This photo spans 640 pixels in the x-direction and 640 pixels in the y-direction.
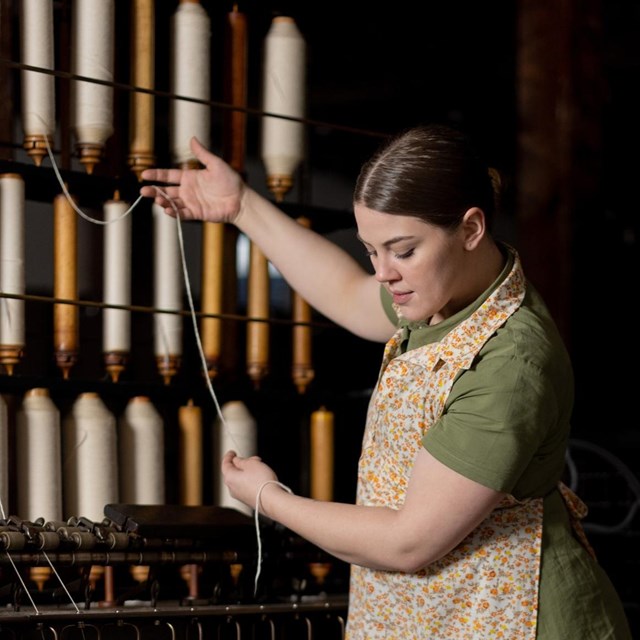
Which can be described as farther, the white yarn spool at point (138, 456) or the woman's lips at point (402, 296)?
the white yarn spool at point (138, 456)

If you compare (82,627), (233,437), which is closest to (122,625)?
(82,627)

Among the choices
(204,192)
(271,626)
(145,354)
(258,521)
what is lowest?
(271,626)

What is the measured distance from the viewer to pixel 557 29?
3.25 m

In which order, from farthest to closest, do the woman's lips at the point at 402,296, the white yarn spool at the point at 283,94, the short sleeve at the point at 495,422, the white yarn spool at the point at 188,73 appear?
1. the white yarn spool at the point at 283,94
2. the white yarn spool at the point at 188,73
3. the woman's lips at the point at 402,296
4. the short sleeve at the point at 495,422

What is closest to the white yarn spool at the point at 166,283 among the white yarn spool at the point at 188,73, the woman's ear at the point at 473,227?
the white yarn spool at the point at 188,73

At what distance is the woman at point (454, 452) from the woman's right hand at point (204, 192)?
36 cm

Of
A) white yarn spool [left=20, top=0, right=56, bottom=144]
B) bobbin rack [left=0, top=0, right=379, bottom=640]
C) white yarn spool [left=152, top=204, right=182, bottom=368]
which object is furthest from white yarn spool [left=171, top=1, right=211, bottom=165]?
white yarn spool [left=20, top=0, right=56, bottom=144]

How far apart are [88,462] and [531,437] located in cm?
71

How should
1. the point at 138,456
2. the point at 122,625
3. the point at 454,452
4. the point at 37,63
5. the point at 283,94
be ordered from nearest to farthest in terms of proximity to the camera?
the point at 454,452, the point at 122,625, the point at 37,63, the point at 138,456, the point at 283,94

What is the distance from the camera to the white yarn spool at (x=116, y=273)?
6.15 feet

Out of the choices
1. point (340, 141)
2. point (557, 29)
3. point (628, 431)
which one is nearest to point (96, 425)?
point (340, 141)

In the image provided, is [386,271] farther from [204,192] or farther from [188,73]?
[188,73]

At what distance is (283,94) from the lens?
79.9 inches

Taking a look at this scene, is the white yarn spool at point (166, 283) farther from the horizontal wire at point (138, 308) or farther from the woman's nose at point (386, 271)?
the woman's nose at point (386, 271)
